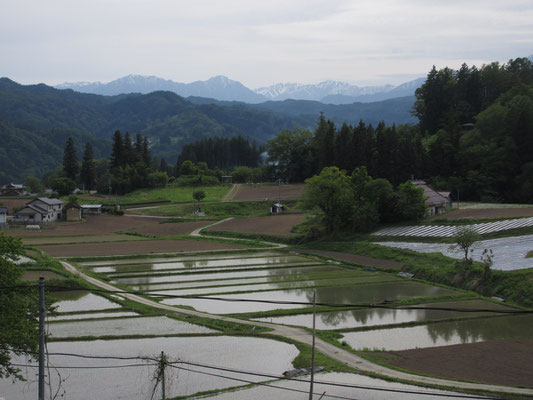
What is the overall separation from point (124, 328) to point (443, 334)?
12.5 metres

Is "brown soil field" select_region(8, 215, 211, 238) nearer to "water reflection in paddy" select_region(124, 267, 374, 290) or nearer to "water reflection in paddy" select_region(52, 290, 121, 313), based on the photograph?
"water reflection in paddy" select_region(124, 267, 374, 290)

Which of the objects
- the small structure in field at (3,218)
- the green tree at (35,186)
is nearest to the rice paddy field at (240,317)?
the small structure in field at (3,218)

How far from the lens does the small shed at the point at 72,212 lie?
62.2 metres

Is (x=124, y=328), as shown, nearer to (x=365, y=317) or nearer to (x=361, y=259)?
(x=365, y=317)

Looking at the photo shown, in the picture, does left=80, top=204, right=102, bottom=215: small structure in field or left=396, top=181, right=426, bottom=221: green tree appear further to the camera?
left=80, top=204, right=102, bottom=215: small structure in field

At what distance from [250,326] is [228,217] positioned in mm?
42488

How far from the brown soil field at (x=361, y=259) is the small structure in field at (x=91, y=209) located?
34.4 m

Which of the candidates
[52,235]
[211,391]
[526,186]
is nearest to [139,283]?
[211,391]

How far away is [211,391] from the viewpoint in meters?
14.5

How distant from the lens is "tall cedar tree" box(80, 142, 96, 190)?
89688 millimetres

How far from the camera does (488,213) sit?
143ft

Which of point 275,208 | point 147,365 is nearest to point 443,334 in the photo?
point 147,365

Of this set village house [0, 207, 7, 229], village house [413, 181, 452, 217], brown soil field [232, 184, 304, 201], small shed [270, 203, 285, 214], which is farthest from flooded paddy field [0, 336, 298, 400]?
brown soil field [232, 184, 304, 201]

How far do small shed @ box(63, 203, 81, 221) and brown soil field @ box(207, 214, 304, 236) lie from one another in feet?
59.3
